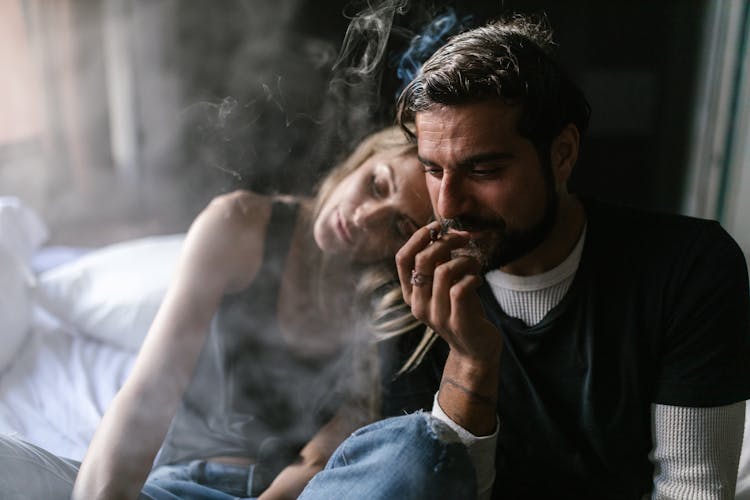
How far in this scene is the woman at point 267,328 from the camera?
1.07m

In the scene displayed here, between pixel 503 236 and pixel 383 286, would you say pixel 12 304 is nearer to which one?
pixel 383 286

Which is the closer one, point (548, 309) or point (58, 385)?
point (548, 309)

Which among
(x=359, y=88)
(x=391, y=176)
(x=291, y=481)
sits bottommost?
(x=291, y=481)

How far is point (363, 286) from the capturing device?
47.8 inches

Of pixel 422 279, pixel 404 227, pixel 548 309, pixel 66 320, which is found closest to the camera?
pixel 422 279

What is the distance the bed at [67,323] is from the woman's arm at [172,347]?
0.10 meters

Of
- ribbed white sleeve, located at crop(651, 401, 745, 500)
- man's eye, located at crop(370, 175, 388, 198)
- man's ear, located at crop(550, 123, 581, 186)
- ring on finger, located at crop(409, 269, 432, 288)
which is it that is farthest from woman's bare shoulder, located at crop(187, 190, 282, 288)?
ribbed white sleeve, located at crop(651, 401, 745, 500)

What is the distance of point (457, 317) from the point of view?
33.9 inches

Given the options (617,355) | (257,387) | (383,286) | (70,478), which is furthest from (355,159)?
(70,478)

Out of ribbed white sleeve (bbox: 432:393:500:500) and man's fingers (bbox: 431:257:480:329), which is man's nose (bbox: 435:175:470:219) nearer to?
man's fingers (bbox: 431:257:480:329)

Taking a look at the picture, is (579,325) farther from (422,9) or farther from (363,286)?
(422,9)

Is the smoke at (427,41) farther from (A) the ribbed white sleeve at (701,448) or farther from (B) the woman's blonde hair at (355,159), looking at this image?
(A) the ribbed white sleeve at (701,448)

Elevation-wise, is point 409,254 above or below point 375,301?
above

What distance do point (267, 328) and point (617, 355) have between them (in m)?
0.60
